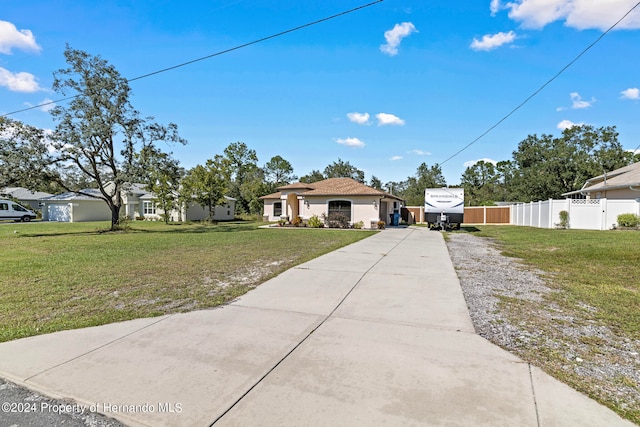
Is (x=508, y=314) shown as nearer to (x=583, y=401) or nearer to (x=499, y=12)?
(x=583, y=401)

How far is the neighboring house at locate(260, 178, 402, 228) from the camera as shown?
74.1 ft

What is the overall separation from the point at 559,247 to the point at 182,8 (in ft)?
49.8

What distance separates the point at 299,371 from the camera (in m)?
2.88

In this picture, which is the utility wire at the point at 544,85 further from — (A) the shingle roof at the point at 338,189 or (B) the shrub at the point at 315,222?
(B) the shrub at the point at 315,222

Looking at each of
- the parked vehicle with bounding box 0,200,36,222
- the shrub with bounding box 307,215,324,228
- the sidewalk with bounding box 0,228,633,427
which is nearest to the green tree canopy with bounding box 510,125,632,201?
the shrub with bounding box 307,215,324,228

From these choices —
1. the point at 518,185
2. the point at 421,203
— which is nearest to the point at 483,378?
the point at 421,203

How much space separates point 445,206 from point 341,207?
285 inches

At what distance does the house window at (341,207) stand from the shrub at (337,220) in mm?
201

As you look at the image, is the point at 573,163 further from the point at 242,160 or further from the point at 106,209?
the point at 106,209

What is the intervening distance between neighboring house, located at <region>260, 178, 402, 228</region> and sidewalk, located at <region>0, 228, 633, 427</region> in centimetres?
1799

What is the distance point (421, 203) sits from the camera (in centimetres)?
3766

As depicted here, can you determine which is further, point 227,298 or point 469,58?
point 469,58

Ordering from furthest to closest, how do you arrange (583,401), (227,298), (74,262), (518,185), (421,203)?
(518,185)
(421,203)
(74,262)
(227,298)
(583,401)

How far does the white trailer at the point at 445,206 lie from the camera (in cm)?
2102
